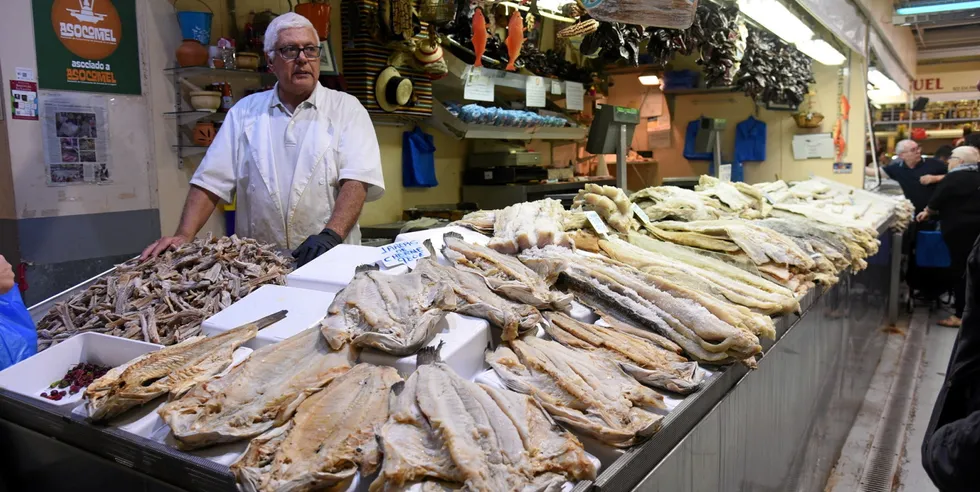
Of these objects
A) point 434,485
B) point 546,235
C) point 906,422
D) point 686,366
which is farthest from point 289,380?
point 906,422

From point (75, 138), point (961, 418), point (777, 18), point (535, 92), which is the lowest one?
point (961, 418)

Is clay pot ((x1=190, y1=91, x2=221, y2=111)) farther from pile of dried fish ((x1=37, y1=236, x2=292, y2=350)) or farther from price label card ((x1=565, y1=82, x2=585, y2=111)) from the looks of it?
price label card ((x1=565, y1=82, x2=585, y2=111))

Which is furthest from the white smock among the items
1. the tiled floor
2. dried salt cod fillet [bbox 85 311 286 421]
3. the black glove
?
the tiled floor

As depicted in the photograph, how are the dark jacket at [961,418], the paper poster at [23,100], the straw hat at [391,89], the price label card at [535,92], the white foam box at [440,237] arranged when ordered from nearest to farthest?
1. the dark jacket at [961,418]
2. the white foam box at [440,237]
3. the paper poster at [23,100]
4. the straw hat at [391,89]
5. the price label card at [535,92]

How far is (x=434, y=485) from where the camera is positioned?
1.25 m

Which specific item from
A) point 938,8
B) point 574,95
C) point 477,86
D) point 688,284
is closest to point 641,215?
point 688,284

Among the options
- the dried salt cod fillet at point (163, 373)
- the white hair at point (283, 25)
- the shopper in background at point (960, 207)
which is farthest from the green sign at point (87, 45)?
the shopper in background at point (960, 207)

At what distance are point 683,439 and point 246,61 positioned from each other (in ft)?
13.4

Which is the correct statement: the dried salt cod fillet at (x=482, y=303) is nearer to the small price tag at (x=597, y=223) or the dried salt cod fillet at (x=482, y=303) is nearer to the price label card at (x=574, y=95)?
the small price tag at (x=597, y=223)

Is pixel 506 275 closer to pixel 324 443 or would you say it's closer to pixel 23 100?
pixel 324 443

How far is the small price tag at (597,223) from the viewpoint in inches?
117

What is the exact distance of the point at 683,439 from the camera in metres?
1.80

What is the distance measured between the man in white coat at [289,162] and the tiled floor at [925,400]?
345 cm

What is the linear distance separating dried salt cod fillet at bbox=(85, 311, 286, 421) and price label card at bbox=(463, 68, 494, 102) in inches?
176
